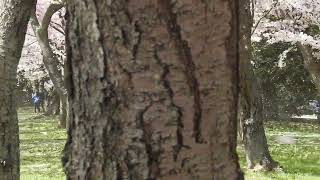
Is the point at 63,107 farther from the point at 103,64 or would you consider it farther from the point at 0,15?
the point at 103,64

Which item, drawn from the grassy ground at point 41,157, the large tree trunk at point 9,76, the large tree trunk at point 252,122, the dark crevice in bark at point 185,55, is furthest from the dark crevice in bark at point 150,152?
the large tree trunk at point 252,122

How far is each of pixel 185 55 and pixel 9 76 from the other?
136 inches

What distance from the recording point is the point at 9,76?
4.79 m

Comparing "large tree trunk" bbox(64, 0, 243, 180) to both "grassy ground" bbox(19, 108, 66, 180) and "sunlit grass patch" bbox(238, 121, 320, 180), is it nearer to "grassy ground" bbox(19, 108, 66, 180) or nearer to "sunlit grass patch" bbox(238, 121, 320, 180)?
"sunlit grass patch" bbox(238, 121, 320, 180)

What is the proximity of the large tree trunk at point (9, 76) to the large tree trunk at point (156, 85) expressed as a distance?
3.21 m

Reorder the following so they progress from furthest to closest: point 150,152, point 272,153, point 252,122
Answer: point 272,153 < point 252,122 < point 150,152

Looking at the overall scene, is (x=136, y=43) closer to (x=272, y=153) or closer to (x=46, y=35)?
(x=272, y=153)

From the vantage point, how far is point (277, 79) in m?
27.4

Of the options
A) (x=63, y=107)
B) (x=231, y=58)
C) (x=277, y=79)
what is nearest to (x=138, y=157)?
(x=231, y=58)

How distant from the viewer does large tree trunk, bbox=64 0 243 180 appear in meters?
1.57

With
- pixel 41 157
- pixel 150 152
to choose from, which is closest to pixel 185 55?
pixel 150 152

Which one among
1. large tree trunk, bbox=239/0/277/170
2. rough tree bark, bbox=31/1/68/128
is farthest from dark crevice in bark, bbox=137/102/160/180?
rough tree bark, bbox=31/1/68/128

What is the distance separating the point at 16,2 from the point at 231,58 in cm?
332

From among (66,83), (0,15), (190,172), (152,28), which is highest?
(0,15)
